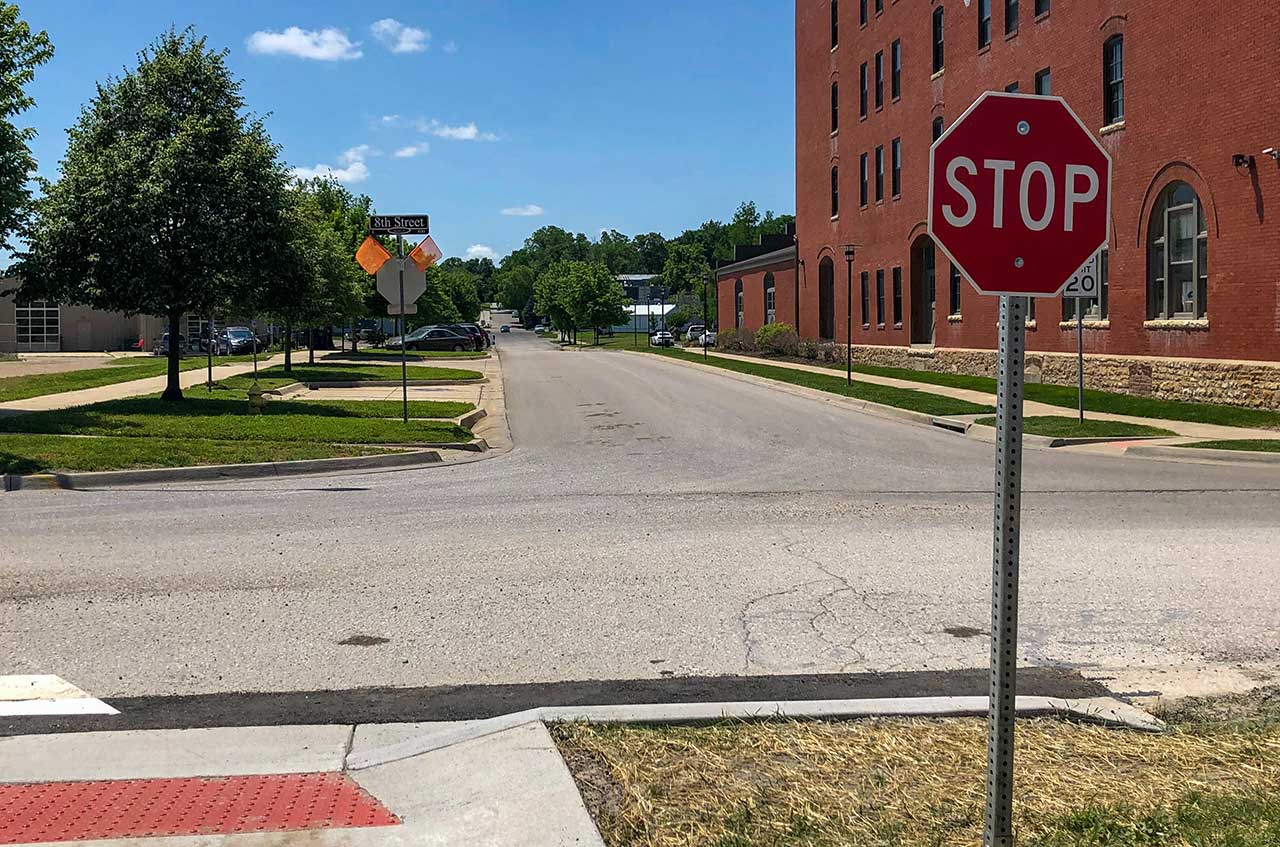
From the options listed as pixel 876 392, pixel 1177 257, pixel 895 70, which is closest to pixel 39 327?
pixel 895 70

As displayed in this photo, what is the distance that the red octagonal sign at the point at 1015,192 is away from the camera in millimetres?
3262

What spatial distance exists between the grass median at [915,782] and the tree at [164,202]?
19998 millimetres

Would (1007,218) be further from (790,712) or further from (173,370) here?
(173,370)

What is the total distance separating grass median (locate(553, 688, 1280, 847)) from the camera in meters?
3.91

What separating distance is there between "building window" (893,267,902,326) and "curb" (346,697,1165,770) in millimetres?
37840

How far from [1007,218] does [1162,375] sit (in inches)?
954

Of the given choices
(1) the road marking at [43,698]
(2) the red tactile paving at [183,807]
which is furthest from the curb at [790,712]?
(1) the road marking at [43,698]

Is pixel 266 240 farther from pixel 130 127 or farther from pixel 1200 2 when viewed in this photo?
pixel 1200 2

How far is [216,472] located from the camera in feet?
49.5

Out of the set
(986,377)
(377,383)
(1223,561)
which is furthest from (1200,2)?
(377,383)

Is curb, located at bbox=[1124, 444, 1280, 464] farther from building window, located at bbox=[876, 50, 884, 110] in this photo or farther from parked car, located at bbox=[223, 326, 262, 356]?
parked car, located at bbox=[223, 326, 262, 356]

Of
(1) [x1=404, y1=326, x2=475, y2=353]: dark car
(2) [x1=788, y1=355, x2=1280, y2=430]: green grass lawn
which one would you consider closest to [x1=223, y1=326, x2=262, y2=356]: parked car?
(1) [x1=404, y1=326, x2=475, y2=353]: dark car

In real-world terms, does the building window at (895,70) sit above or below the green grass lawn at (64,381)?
above

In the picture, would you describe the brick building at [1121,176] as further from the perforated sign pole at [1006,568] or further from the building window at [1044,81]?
the perforated sign pole at [1006,568]
